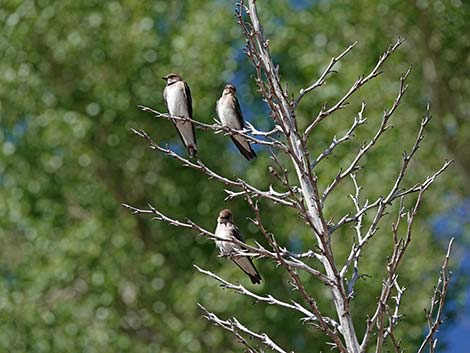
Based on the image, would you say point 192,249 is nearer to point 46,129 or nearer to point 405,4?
point 46,129

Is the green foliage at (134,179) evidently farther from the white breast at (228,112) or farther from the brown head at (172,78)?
the white breast at (228,112)

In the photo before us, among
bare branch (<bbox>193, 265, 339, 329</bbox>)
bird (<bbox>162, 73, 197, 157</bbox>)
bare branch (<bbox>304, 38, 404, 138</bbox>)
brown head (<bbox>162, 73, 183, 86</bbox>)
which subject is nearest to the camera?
bare branch (<bbox>193, 265, 339, 329</bbox>)

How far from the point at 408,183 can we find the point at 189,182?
9.70ft

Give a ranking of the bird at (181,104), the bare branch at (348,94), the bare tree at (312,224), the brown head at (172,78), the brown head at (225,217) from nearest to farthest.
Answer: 1. the bare tree at (312,224)
2. the bare branch at (348,94)
3. the brown head at (225,217)
4. the bird at (181,104)
5. the brown head at (172,78)

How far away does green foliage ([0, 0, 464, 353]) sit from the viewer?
11.6 m

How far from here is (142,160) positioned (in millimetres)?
13008

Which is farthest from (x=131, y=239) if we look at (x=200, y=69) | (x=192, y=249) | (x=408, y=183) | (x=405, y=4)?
(x=405, y=4)

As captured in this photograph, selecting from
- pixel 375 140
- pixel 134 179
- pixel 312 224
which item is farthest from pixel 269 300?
pixel 134 179

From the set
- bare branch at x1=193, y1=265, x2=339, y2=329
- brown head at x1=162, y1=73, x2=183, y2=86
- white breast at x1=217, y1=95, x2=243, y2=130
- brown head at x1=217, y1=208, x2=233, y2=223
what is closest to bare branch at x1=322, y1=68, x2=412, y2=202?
bare branch at x1=193, y1=265, x2=339, y2=329

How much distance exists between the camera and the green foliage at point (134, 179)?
11609 mm

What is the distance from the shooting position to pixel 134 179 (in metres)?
13.2

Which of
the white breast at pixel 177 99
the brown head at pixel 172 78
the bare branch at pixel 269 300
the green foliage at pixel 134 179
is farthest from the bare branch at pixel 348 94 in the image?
the green foliage at pixel 134 179

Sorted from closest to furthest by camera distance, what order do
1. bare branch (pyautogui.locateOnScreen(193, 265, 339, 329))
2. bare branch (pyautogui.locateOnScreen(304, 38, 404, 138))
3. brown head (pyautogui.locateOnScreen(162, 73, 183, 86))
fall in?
bare branch (pyautogui.locateOnScreen(193, 265, 339, 329)) → bare branch (pyautogui.locateOnScreen(304, 38, 404, 138)) → brown head (pyautogui.locateOnScreen(162, 73, 183, 86))

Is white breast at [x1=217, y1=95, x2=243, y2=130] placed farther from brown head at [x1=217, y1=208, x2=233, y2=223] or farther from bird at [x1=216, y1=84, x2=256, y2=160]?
brown head at [x1=217, y1=208, x2=233, y2=223]
